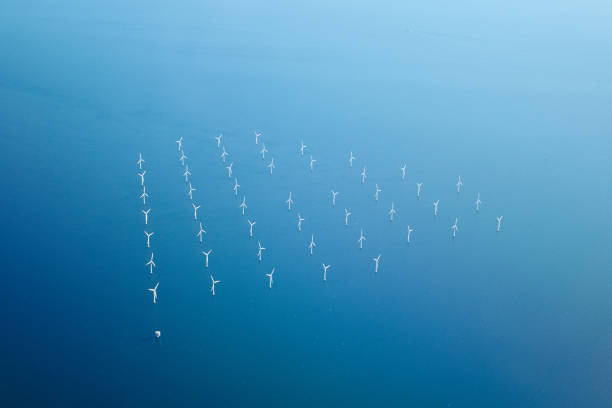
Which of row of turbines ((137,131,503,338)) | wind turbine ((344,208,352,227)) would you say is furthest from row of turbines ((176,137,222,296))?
wind turbine ((344,208,352,227))

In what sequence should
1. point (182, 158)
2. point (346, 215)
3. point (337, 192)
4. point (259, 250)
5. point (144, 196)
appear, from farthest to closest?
point (182, 158), point (337, 192), point (144, 196), point (346, 215), point (259, 250)

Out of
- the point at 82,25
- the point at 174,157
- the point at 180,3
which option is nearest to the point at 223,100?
the point at 174,157

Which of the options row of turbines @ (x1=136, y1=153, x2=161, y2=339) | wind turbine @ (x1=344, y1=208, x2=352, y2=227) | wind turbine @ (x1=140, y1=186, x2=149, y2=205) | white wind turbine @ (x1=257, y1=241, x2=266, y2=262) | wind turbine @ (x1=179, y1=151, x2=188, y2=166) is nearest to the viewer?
row of turbines @ (x1=136, y1=153, x2=161, y2=339)

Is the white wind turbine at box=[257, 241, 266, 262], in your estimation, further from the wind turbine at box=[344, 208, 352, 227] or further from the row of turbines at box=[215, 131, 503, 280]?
the wind turbine at box=[344, 208, 352, 227]

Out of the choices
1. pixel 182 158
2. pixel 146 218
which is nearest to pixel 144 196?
pixel 146 218

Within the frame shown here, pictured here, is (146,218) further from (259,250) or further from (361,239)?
(361,239)

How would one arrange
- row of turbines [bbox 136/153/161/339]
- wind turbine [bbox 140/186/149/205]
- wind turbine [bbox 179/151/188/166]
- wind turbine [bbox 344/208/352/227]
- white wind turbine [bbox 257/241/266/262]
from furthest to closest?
wind turbine [bbox 179/151/188/166] < wind turbine [bbox 140/186/149/205] < wind turbine [bbox 344/208/352/227] < white wind turbine [bbox 257/241/266/262] < row of turbines [bbox 136/153/161/339]

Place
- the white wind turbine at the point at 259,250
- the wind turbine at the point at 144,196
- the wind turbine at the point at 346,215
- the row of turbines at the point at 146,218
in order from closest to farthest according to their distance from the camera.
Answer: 1. the row of turbines at the point at 146,218
2. the white wind turbine at the point at 259,250
3. the wind turbine at the point at 346,215
4. the wind turbine at the point at 144,196

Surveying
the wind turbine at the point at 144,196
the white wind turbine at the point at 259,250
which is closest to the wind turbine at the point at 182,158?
the wind turbine at the point at 144,196

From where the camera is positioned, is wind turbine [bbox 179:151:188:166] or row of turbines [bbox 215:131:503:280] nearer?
row of turbines [bbox 215:131:503:280]

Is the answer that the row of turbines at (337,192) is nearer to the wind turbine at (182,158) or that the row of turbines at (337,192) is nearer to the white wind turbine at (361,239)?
the white wind turbine at (361,239)

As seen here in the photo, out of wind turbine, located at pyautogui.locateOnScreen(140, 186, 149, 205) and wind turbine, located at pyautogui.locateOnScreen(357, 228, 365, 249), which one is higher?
wind turbine, located at pyautogui.locateOnScreen(140, 186, 149, 205)

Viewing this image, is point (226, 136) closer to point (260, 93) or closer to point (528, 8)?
point (260, 93)
